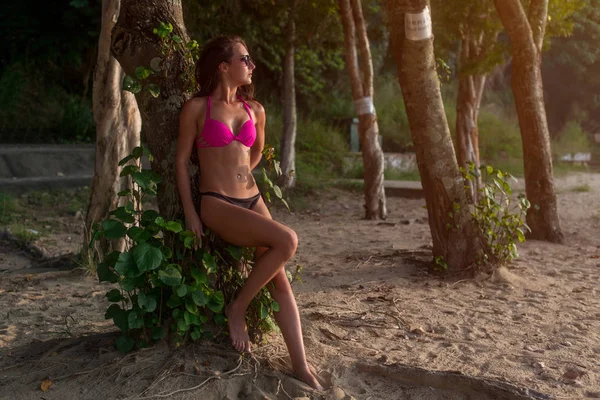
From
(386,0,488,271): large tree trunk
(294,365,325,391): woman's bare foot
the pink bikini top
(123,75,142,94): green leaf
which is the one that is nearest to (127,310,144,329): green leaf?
(294,365,325,391): woman's bare foot

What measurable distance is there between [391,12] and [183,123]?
330 cm

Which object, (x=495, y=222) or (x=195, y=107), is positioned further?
(x=495, y=222)

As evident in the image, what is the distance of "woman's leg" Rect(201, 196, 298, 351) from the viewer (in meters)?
3.79

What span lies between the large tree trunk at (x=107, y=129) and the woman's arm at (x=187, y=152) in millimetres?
2855

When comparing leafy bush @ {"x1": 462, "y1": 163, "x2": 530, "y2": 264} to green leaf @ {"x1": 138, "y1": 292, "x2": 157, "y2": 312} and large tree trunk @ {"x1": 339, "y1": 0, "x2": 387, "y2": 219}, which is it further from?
large tree trunk @ {"x1": 339, "y1": 0, "x2": 387, "y2": 219}

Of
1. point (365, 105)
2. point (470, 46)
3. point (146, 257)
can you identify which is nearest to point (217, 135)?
point (146, 257)

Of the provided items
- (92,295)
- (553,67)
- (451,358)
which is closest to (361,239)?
(92,295)

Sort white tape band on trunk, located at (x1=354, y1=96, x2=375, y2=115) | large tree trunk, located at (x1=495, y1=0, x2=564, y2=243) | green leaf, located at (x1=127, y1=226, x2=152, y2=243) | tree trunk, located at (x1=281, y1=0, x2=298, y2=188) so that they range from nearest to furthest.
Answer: green leaf, located at (x1=127, y1=226, x2=152, y2=243) → large tree trunk, located at (x1=495, y1=0, x2=564, y2=243) → white tape band on trunk, located at (x1=354, y1=96, x2=375, y2=115) → tree trunk, located at (x1=281, y1=0, x2=298, y2=188)

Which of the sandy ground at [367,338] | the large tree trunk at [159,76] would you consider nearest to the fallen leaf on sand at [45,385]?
the sandy ground at [367,338]

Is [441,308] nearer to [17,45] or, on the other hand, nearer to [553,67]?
[17,45]

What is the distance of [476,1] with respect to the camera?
11.1 meters

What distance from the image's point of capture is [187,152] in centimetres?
396

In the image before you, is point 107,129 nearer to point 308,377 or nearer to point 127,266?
point 127,266

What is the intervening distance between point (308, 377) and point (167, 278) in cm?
92
